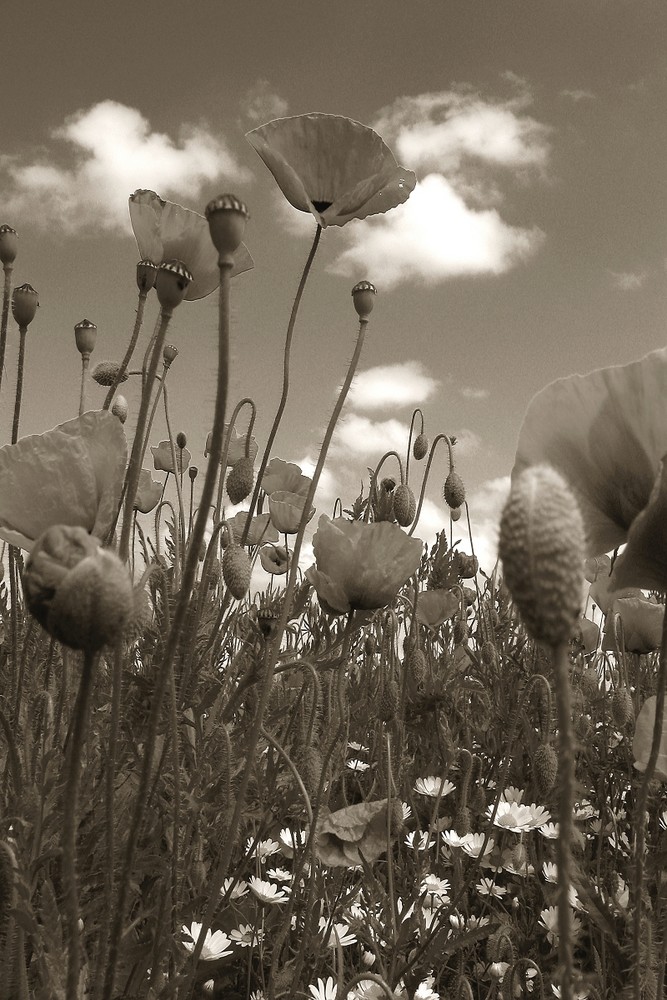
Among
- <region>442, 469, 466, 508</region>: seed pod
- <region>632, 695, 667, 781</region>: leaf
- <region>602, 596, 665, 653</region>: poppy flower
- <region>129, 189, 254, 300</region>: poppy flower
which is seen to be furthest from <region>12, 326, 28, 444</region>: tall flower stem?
<region>442, 469, 466, 508</region>: seed pod

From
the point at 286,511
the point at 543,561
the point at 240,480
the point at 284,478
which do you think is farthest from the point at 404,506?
the point at 543,561

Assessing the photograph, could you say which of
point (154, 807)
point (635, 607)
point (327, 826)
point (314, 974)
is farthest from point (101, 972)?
point (635, 607)

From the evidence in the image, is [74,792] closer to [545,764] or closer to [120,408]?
[545,764]

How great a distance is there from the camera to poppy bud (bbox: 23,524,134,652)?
0.66 metres

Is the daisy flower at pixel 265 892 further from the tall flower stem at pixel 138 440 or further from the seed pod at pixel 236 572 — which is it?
the tall flower stem at pixel 138 440

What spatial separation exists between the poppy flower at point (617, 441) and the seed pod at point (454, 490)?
2.96 m

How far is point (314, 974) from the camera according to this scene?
5.95ft

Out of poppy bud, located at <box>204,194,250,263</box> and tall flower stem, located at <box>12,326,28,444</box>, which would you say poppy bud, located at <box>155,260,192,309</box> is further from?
tall flower stem, located at <box>12,326,28,444</box>

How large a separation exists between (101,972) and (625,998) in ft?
3.42

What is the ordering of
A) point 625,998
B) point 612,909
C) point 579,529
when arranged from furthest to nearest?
point 612,909
point 625,998
point 579,529

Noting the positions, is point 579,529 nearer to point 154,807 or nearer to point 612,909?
point 154,807

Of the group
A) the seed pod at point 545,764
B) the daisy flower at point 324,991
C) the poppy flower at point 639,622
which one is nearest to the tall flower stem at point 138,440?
the daisy flower at point 324,991

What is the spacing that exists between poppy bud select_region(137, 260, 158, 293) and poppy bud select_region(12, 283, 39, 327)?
53 cm

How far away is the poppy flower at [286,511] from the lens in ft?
10.5
